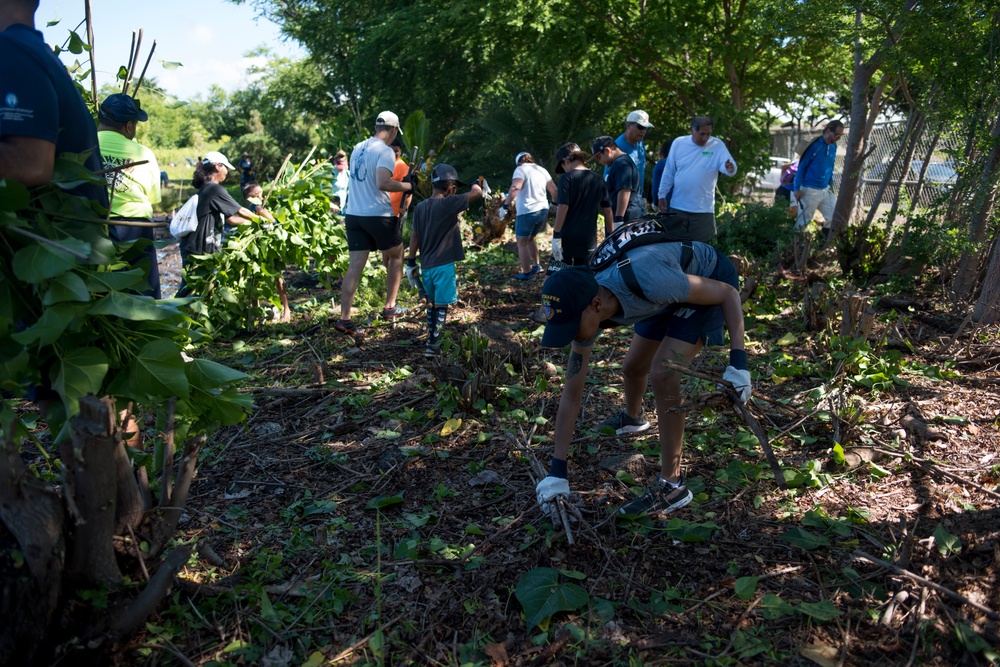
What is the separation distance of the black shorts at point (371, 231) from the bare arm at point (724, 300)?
12.1 feet

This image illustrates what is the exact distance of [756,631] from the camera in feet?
8.89

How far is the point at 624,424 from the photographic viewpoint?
14.3 feet

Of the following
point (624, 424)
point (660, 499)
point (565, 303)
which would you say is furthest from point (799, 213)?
point (565, 303)

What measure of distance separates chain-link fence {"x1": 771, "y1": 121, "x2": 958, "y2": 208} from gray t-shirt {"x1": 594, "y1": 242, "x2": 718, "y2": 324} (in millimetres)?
4534

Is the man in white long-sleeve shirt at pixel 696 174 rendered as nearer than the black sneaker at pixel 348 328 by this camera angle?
No

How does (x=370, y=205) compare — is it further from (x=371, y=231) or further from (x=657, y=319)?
(x=657, y=319)

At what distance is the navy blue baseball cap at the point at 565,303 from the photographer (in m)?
2.87

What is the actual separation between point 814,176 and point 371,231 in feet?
18.0

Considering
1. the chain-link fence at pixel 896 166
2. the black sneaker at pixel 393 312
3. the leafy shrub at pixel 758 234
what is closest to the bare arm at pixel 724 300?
the black sneaker at pixel 393 312

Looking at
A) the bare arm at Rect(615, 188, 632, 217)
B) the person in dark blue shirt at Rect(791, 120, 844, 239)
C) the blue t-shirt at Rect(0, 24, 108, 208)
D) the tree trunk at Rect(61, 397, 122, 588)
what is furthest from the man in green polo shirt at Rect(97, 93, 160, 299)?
the person in dark blue shirt at Rect(791, 120, 844, 239)

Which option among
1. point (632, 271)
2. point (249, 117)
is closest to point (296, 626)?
point (632, 271)

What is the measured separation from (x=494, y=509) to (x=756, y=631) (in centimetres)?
134

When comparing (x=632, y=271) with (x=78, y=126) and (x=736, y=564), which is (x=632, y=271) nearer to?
(x=736, y=564)

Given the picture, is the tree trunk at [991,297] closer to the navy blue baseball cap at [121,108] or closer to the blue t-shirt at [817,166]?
the blue t-shirt at [817,166]
